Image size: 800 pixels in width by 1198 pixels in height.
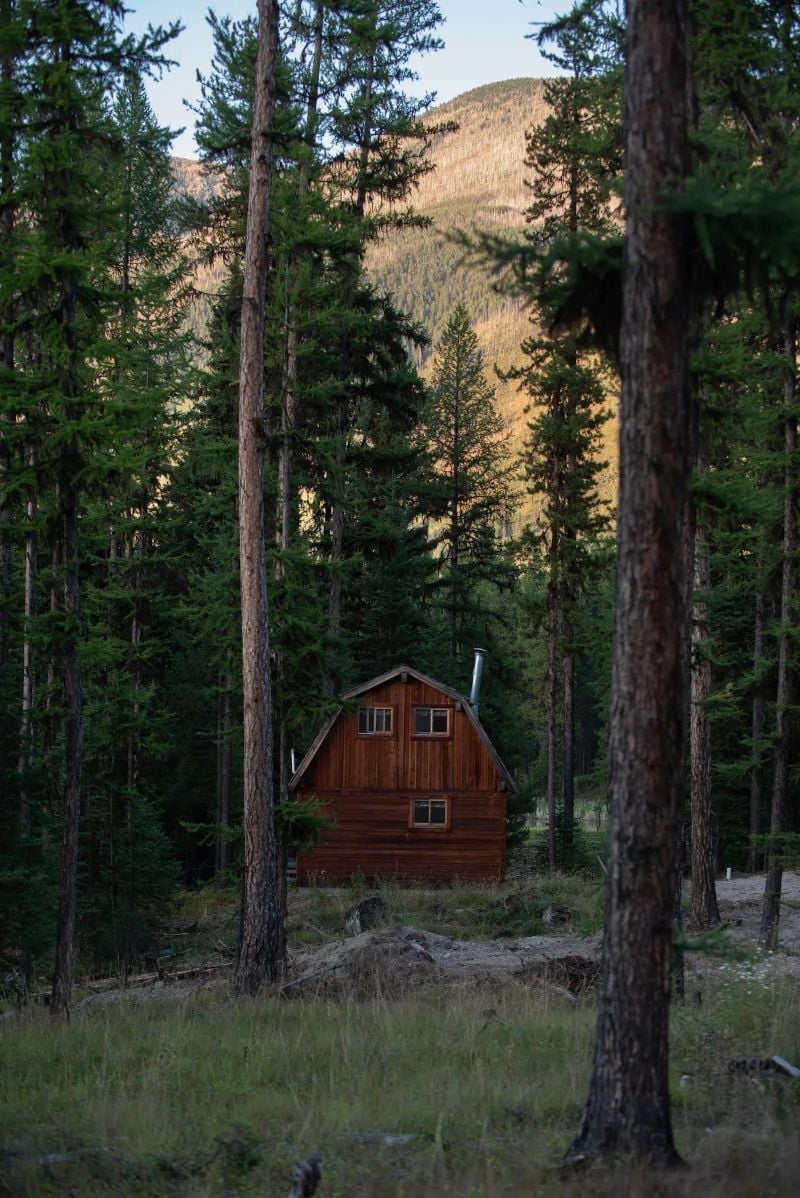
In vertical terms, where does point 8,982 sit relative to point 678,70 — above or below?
below

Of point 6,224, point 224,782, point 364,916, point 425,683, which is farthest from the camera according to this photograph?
point 224,782

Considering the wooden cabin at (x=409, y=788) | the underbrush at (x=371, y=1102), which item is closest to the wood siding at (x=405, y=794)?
the wooden cabin at (x=409, y=788)

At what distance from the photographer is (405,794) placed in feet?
116

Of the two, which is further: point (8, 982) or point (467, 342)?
point (467, 342)

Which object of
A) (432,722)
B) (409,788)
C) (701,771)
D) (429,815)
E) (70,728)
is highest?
(70,728)

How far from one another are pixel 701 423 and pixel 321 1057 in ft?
20.2

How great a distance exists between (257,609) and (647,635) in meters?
9.61

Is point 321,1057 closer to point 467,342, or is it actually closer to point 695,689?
point 695,689

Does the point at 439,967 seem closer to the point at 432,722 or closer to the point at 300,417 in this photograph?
the point at 300,417

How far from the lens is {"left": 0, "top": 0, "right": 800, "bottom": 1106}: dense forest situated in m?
10.5

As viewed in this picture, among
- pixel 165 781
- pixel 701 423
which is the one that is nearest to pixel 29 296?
pixel 701 423

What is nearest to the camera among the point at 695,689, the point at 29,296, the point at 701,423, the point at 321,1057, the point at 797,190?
the point at 797,190

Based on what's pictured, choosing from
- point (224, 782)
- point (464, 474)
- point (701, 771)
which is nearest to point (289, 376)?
point (701, 771)

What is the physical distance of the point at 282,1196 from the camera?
231 inches
